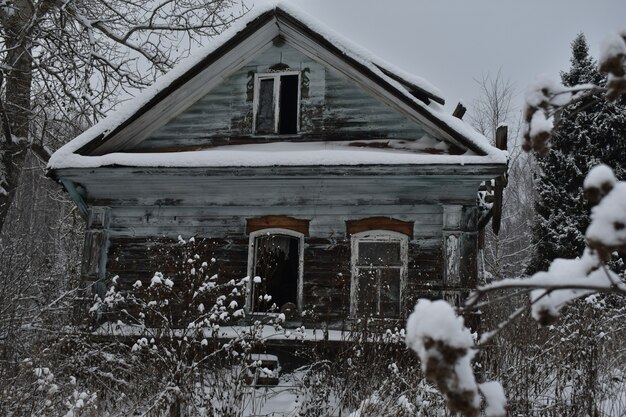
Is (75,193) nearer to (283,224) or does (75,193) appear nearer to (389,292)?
(283,224)

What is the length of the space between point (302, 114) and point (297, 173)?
5.08ft

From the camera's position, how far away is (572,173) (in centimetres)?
2042

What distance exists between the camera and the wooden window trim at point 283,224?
31.2 feet

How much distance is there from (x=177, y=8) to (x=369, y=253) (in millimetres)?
8689

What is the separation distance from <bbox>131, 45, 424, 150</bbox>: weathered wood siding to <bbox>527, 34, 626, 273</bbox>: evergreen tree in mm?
11711

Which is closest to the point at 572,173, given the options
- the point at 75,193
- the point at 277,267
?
the point at 277,267

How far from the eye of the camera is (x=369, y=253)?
9.50 meters

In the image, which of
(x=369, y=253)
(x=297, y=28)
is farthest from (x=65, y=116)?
(x=369, y=253)

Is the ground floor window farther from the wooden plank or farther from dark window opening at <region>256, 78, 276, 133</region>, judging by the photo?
the wooden plank

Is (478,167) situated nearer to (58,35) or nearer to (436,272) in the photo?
(436,272)

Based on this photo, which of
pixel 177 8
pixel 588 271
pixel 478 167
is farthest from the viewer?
pixel 177 8

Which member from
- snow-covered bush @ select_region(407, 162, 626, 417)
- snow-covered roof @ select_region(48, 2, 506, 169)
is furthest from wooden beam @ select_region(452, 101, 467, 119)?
snow-covered bush @ select_region(407, 162, 626, 417)

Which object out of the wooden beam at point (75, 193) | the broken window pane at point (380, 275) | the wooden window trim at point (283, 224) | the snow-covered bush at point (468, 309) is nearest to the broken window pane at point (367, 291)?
the broken window pane at point (380, 275)

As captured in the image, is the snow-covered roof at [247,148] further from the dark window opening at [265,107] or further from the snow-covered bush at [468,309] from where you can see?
the snow-covered bush at [468,309]
